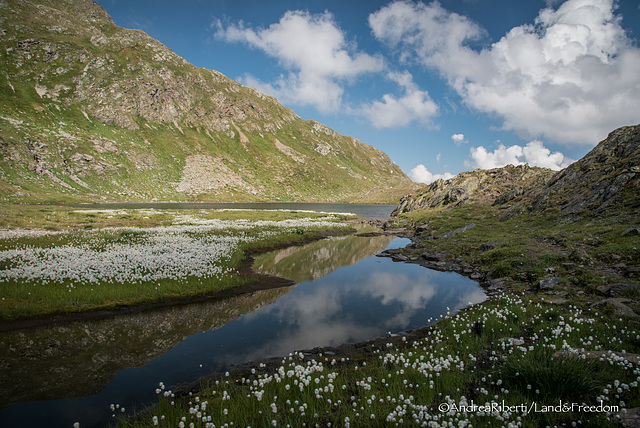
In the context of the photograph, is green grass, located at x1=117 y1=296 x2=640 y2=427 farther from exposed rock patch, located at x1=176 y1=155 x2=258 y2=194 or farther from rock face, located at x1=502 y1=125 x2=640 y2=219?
exposed rock patch, located at x1=176 y1=155 x2=258 y2=194

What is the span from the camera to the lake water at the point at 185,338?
786 centimetres

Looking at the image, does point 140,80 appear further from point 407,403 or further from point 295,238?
point 407,403

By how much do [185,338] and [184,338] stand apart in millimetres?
42

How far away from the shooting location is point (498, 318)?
11.3 meters

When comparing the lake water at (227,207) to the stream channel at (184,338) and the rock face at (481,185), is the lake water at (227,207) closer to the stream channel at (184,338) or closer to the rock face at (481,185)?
the rock face at (481,185)

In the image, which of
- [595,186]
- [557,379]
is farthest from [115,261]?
[595,186]

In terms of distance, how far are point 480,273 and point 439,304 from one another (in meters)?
7.42

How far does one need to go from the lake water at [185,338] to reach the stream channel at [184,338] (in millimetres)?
38

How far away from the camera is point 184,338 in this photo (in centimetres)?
1179

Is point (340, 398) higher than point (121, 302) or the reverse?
higher

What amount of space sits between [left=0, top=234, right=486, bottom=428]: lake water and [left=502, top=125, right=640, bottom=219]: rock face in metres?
17.5

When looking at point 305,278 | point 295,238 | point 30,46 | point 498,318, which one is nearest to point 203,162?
point 30,46

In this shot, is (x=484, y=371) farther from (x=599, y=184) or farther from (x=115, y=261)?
(x=599, y=184)

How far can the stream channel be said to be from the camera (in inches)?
309
